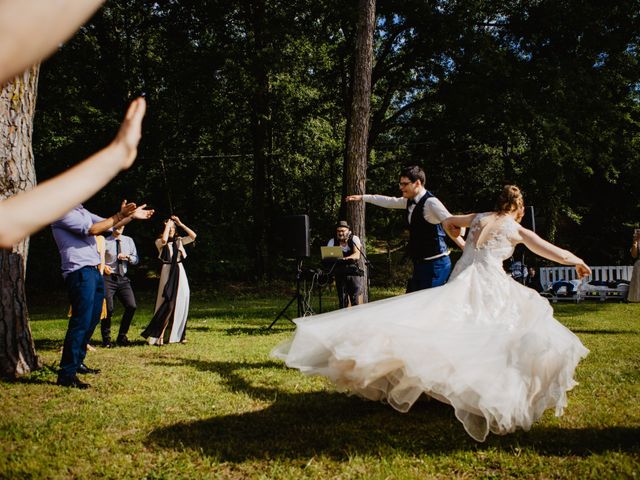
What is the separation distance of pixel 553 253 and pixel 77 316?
16.3 ft

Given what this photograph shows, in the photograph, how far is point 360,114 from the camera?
33.3ft

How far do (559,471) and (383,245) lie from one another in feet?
95.4

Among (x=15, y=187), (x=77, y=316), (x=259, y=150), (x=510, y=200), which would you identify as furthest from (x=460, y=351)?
(x=259, y=150)

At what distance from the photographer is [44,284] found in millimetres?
Result: 19719

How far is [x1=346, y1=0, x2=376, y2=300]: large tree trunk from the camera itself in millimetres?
9906

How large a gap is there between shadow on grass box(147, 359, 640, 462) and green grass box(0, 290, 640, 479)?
10 mm

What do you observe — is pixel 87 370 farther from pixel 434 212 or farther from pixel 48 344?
pixel 434 212

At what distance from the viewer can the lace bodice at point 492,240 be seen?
4602 millimetres

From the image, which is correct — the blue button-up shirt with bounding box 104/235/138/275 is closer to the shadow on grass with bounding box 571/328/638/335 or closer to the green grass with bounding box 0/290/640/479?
the green grass with bounding box 0/290/640/479

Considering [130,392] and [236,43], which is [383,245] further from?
[130,392]

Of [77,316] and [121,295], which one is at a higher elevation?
[77,316]

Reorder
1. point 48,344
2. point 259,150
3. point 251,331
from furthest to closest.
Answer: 1. point 259,150
2. point 251,331
3. point 48,344

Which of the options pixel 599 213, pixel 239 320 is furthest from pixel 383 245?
pixel 239 320

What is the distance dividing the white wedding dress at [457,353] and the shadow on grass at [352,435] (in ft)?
0.85
